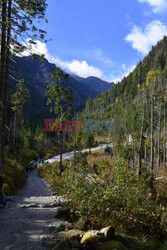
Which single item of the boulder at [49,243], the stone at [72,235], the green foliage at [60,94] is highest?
the green foliage at [60,94]

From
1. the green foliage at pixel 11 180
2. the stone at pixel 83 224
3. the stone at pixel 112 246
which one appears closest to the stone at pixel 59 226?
the stone at pixel 83 224

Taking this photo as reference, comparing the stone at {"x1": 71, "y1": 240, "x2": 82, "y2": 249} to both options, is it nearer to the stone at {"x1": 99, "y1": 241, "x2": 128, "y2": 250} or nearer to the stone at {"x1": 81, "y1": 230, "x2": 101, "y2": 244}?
the stone at {"x1": 81, "y1": 230, "x2": 101, "y2": 244}

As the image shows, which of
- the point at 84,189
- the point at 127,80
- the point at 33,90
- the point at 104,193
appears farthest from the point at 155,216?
the point at 33,90

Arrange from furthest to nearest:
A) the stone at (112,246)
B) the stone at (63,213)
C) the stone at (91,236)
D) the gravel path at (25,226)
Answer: the stone at (63,213) < the stone at (91,236) < the gravel path at (25,226) < the stone at (112,246)

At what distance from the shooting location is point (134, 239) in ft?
14.6

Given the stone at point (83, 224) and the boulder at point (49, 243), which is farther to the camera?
the stone at point (83, 224)

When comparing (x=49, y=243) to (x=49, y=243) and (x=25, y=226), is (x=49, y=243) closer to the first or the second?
(x=49, y=243)

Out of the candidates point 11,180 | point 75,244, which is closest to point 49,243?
point 75,244

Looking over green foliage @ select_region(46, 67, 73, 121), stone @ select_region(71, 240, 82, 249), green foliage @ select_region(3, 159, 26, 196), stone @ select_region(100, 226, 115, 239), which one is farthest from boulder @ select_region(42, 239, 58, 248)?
green foliage @ select_region(46, 67, 73, 121)

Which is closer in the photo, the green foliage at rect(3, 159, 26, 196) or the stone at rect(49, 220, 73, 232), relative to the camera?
the stone at rect(49, 220, 73, 232)

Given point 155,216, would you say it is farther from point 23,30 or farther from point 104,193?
point 23,30

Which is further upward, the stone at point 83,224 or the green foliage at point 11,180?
the stone at point 83,224

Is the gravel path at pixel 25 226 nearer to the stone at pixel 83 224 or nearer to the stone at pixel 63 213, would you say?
the stone at pixel 63 213

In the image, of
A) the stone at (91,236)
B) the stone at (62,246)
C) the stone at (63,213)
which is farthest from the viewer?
the stone at (63,213)
